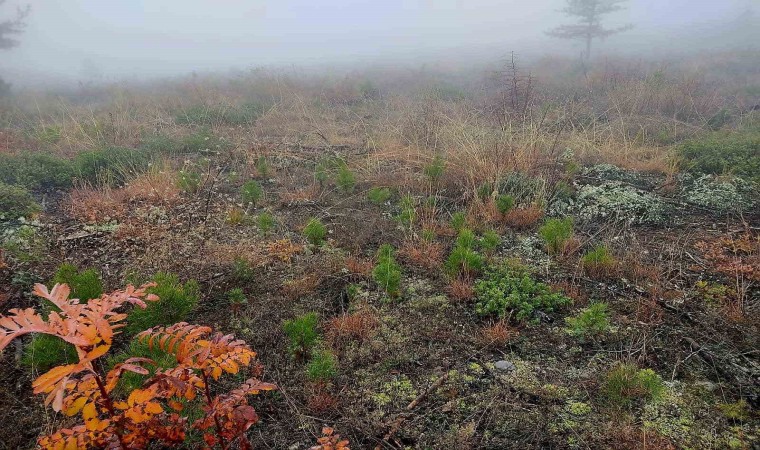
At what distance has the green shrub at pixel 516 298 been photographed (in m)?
3.22

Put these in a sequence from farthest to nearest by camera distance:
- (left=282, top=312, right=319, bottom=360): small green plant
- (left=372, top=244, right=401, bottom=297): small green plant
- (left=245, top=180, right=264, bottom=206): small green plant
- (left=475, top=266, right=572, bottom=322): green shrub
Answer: (left=245, top=180, right=264, bottom=206): small green plant
(left=372, top=244, right=401, bottom=297): small green plant
(left=475, top=266, right=572, bottom=322): green shrub
(left=282, top=312, right=319, bottom=360): small green plant

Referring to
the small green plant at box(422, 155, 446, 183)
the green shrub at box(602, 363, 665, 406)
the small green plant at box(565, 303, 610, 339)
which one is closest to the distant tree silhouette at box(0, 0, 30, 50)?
the small green plant at box(422, 155, 446, 183)

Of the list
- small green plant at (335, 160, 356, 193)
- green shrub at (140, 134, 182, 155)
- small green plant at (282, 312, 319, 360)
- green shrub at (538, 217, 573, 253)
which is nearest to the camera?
small green plant at (282, 312, 319, 360)

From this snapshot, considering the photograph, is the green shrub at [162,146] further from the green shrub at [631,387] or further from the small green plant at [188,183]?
the green shrub at [631,387]

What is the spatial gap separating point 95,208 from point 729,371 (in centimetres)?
615

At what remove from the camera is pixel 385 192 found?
5.25 meters

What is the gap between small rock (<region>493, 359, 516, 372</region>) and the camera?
2.74 m

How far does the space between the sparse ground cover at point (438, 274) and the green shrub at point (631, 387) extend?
0.05ft

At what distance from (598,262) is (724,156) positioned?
13.9 feet

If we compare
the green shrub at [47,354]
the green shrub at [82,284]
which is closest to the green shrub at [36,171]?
the green shrub at [82,284]

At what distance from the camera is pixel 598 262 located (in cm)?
373

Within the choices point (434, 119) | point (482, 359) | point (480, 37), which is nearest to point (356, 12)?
point (480, 37)

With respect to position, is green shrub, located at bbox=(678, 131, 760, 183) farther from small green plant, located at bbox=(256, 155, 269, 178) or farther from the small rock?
small green plant, located at bbox=(256, 155, 269, 178)

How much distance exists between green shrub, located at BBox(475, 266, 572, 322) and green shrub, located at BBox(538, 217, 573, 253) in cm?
63
